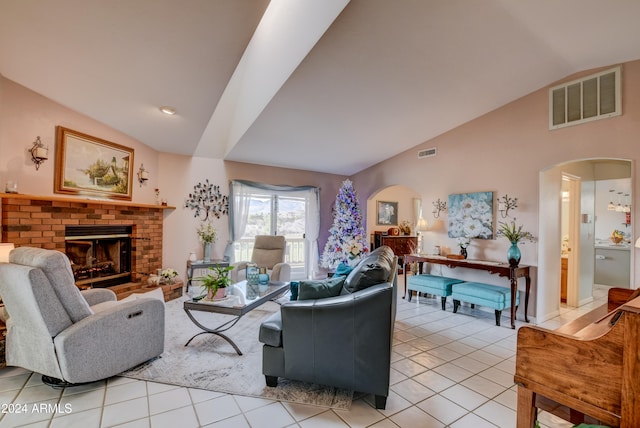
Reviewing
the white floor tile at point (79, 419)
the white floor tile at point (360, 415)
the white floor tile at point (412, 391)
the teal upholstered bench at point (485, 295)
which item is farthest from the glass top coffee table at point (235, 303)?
the teal upholstered bench at point (485, 295)

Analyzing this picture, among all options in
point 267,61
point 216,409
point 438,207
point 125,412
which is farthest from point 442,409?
point 267,61

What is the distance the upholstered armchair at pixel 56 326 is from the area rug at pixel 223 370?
354 millimetres

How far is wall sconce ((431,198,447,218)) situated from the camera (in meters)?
5.02

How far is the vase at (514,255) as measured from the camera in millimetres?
3881

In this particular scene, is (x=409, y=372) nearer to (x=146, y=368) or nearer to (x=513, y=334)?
(x=513, y=334)

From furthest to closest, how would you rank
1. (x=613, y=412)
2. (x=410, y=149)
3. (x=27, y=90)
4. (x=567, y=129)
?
(x=410, y=149)
(x=567, y=129)
(x=27, y=90)
(x=613, y=412)

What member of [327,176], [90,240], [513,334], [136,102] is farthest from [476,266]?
[90,240]

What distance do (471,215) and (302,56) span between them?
3.40 meters

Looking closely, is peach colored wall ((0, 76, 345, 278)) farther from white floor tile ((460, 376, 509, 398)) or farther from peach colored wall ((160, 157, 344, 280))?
white floor tile ((460, 376, 509, 398))

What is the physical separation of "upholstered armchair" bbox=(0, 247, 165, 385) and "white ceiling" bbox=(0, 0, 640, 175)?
1.73 metres

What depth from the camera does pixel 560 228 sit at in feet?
14.3

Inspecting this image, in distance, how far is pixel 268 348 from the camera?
231 cm

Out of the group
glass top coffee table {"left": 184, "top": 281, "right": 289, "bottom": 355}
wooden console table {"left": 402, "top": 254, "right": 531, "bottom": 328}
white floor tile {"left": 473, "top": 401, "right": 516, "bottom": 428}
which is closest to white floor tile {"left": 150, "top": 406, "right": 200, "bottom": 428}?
glass top coffee table {"left": 184, "top": 281, "right": 289, "bottom": 355}

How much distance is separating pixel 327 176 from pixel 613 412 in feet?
20.2
